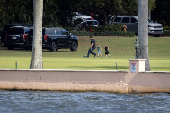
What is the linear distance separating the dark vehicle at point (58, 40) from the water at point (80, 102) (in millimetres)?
19821

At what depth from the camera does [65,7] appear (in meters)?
52.8

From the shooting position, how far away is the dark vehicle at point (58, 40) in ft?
129

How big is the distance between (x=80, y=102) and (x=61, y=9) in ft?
123

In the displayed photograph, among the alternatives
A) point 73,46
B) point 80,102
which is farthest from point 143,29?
point 73,46

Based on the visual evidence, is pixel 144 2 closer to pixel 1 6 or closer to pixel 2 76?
pixel 2 76

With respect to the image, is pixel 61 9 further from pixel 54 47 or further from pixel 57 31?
pixel 54 47

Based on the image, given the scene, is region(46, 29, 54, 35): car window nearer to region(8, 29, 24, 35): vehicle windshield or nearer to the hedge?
region(8, 29, 24, 35): vehicle windshield

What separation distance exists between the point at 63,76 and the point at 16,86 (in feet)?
7.06

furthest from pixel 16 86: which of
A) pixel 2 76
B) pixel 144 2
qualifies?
pixel 144 2

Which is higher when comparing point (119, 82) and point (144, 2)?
point (144, 2)

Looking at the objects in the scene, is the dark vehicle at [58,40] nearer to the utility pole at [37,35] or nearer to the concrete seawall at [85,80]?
the utility pole at [37,35]

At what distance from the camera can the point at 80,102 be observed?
17.0m

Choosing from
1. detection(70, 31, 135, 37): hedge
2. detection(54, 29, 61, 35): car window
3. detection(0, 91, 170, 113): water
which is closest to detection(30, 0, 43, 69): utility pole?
detection(0, 91, 170, 113): water

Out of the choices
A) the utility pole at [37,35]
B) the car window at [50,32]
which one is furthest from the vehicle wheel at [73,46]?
the utility pole at [37,35]
